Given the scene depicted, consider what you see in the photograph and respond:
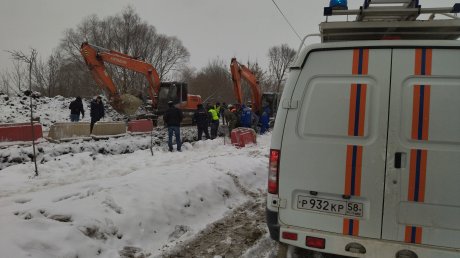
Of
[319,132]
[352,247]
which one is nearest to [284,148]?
[319,132]

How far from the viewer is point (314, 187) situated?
3.53 meters

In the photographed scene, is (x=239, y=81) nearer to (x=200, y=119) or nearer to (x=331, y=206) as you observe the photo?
(x=200, y=119)

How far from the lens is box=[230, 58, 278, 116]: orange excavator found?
1950 cm

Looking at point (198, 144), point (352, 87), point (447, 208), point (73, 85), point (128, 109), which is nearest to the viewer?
point (447, 208)

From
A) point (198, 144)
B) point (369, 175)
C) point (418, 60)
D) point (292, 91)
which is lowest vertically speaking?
point (198, 144)

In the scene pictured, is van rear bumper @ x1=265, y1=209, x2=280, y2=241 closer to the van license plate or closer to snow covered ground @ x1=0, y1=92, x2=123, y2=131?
the van license plate

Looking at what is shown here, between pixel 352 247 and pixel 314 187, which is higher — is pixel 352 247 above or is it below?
below

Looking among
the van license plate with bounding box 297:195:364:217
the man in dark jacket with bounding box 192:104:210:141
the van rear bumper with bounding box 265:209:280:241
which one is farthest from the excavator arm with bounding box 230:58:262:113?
the van license plate with bounding box 297:195:364:217

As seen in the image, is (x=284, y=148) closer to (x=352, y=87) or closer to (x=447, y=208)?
(x=352, y=87)

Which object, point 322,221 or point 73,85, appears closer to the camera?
point 322,221

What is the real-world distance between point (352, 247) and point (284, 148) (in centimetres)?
108

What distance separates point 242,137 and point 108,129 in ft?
18.7

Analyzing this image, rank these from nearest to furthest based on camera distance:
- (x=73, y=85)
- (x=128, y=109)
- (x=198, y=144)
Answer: (x=198, y=144)
(x=128, y=109)
(x=73, y=85)

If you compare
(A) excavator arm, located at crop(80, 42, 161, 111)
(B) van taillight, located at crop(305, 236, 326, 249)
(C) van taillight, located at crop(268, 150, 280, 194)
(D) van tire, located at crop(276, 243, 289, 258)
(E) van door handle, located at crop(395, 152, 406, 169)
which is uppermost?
(A) excavator arm, located at crop(80, 42, 161, 111)
